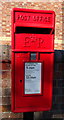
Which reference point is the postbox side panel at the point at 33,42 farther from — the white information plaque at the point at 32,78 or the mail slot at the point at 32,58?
the white information plaque at the point at 32,78

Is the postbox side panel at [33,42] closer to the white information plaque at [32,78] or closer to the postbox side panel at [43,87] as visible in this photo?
the postbox side panel at [43,87]

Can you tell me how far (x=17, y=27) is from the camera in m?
2.70

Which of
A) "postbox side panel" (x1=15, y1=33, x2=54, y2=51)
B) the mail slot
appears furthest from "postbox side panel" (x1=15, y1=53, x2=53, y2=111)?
→ "postbox side panel" (x1=15, y1=33, x2=54, y2=51)

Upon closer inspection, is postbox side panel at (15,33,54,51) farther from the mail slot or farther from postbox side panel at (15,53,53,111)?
postbox side panel at (15,53,53,111)

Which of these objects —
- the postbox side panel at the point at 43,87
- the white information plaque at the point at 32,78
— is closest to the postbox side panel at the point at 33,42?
the postbox side panel at the point at 43,87

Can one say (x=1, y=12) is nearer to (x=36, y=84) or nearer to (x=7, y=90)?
(x=7, y=90)

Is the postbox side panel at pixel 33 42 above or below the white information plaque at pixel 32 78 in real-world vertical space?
above

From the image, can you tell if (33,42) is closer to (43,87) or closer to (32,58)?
(32,58)

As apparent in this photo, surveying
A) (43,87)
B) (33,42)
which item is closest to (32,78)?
(43,87)

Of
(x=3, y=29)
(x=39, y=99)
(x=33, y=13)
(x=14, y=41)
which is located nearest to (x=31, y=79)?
(x=39, y=99)

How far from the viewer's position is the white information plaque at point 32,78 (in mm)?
2803

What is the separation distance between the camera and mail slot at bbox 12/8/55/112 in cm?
273

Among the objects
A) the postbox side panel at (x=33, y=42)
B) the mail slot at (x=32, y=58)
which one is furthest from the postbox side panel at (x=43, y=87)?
the postbox side panel at (x=33, y=42)

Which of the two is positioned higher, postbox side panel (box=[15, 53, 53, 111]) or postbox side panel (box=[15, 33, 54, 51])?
postbox side panel (box=[15, 33, 54, 51])
